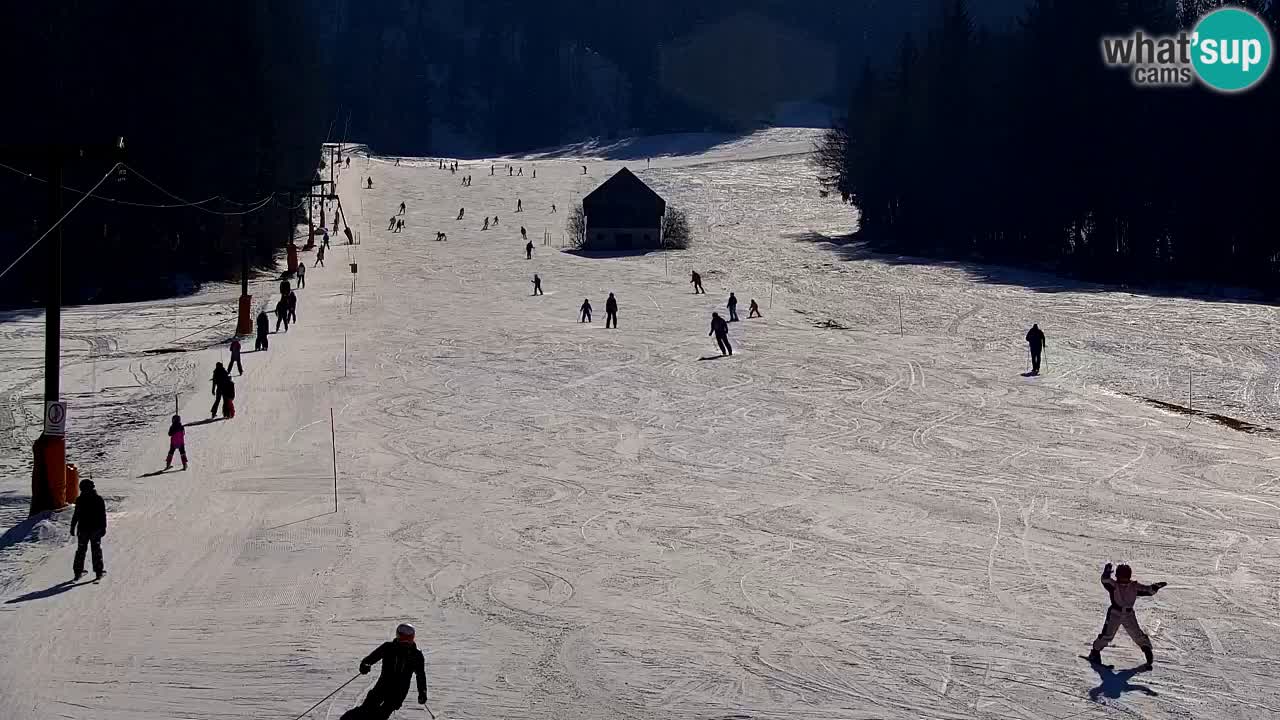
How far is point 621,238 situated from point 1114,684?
6217cm

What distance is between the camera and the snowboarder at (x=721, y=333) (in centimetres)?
3378

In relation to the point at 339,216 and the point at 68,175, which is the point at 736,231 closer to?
the point at 339,216

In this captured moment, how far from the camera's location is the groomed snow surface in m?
11.7

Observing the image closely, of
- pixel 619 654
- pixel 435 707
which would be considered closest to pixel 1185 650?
pixel 619 654

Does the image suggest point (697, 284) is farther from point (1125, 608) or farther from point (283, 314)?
point (1125, 608)

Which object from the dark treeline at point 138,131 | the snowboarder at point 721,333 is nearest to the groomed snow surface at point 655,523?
the snowboarder at point 721,333

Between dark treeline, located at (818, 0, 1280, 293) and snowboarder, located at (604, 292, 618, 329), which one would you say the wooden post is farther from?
dark treeline, located at (818, 0, 1280, 293)

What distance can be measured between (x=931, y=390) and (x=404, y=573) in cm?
1715

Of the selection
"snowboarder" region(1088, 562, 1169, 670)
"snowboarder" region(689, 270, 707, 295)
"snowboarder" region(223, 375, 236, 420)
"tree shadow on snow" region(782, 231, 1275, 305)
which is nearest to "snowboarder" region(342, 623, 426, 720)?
"snowboarder" region(1088, 562, 1169, 670)

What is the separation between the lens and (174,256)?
53.9m

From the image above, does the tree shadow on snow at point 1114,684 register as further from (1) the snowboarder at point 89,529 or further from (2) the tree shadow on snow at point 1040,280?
(2) the tree shadow on snow at point 1040,280

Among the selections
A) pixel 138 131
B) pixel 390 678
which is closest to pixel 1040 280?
pixel 138 131
